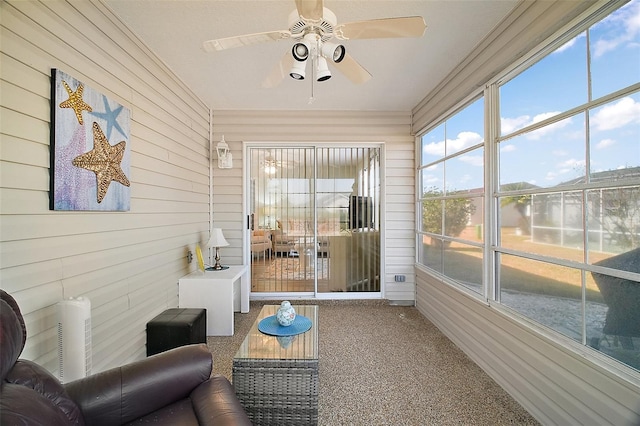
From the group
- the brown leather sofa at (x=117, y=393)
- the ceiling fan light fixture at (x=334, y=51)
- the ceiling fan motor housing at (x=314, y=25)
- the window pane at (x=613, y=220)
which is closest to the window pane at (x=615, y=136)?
the window pane at (x=613, y=220)

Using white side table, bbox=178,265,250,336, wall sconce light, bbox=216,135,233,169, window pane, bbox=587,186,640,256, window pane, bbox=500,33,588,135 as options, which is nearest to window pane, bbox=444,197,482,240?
window pane, bbox=500,33,588,135

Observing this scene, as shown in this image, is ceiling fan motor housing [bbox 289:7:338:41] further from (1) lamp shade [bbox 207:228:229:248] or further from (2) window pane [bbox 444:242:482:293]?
(1) lamp shade [bbox 207:228:229:248]

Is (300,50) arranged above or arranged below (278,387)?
above

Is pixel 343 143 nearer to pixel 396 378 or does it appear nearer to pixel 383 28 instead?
pixel 383 28

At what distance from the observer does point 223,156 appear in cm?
398

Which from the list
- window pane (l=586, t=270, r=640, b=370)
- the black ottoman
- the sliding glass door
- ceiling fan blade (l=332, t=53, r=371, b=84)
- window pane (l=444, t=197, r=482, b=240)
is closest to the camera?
window pane (l=586, t=270, r=640, b=370)

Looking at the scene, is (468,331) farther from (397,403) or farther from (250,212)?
(250,212)

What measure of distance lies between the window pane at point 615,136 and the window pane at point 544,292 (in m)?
0.64

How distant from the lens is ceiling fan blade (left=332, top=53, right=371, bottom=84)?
1896 millimetres

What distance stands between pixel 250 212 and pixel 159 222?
160 cm

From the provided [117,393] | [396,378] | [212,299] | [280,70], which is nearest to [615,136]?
[280,70]

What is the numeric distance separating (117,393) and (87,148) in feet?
4.94

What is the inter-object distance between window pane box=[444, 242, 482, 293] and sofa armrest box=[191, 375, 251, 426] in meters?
2.31

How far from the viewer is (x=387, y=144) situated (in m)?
4.16
